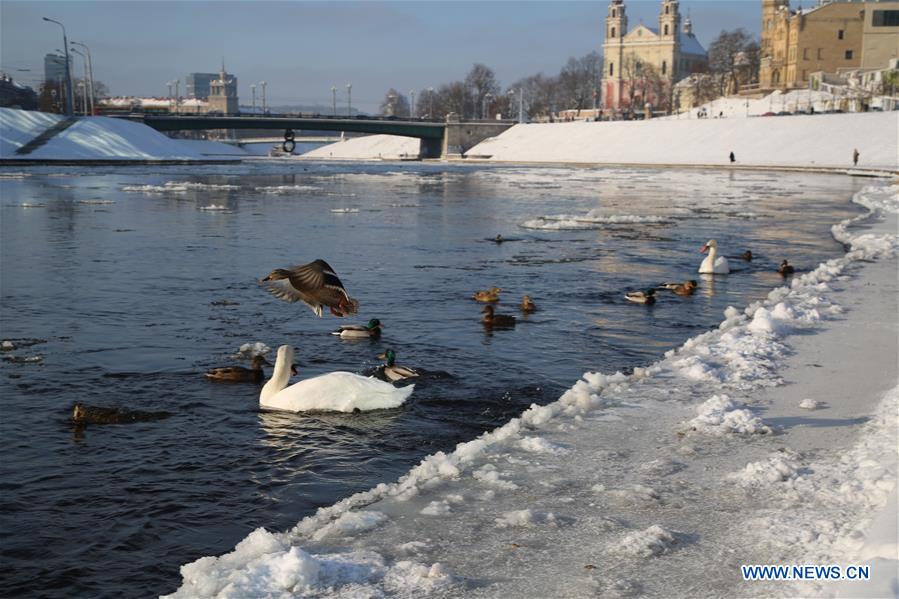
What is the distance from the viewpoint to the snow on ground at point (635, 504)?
195 inches

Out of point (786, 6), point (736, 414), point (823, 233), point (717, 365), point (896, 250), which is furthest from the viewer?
point (786, 6)

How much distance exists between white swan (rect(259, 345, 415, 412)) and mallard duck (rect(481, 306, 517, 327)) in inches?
155

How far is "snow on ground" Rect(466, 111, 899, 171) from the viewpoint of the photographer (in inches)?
2837

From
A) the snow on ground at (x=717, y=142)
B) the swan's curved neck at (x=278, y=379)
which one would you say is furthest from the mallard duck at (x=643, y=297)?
the snow on ground at (x=717, y=142)

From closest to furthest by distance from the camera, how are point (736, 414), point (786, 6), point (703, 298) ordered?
point (736, 414), point (703, 298), point (786, 6)

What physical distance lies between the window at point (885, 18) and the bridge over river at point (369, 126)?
41.6 m

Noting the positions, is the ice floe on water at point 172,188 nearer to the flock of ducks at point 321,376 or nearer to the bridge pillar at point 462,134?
the flock of ducks at point 321,376

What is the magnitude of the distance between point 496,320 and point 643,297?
2.86 metres

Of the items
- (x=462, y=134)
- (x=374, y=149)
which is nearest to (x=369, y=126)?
(x=462, y=134)

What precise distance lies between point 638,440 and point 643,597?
278 centimetres

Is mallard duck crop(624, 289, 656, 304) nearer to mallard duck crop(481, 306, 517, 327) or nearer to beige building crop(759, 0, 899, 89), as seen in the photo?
mallard duck crop(481, 306, 517, 327)

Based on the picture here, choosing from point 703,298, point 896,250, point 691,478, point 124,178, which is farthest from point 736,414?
point 124,178

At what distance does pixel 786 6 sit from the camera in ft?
406

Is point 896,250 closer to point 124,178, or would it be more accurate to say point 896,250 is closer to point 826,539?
point 826,539
